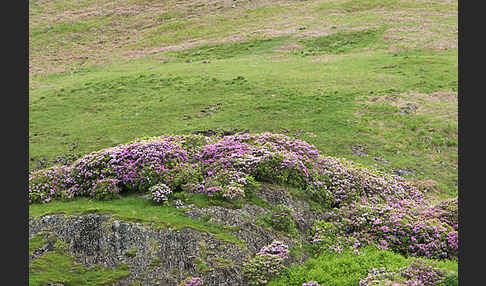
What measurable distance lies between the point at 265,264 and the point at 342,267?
8.53ft

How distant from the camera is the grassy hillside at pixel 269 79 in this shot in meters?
26.2

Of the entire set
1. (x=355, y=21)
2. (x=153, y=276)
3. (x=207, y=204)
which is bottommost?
(x=153, y=276)

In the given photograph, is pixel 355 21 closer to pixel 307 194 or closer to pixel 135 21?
pixel 135 21

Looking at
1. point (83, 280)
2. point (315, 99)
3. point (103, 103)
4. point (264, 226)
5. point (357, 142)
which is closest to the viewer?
point (83, 280)

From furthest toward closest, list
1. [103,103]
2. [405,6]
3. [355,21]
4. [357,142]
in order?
1. [405,6]
2. [355,21]
3. [103,103]
4. [357,142]

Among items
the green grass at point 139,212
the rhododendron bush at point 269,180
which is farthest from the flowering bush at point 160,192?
the green grass at point 139,212

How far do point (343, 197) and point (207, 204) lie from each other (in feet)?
21.2

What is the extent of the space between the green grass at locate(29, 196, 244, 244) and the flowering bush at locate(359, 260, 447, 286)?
4.37 m

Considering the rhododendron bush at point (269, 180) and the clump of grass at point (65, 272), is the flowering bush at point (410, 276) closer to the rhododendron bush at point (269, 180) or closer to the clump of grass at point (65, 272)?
the rhododendron bush at point (269, 180)

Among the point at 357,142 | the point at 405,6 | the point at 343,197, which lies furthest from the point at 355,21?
the point at 343,197

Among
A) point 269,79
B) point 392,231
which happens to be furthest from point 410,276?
point 269,79

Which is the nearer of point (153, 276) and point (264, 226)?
point (153, 276)

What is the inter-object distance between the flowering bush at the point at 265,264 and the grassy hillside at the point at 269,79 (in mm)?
12691

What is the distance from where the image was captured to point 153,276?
11.2 metres
